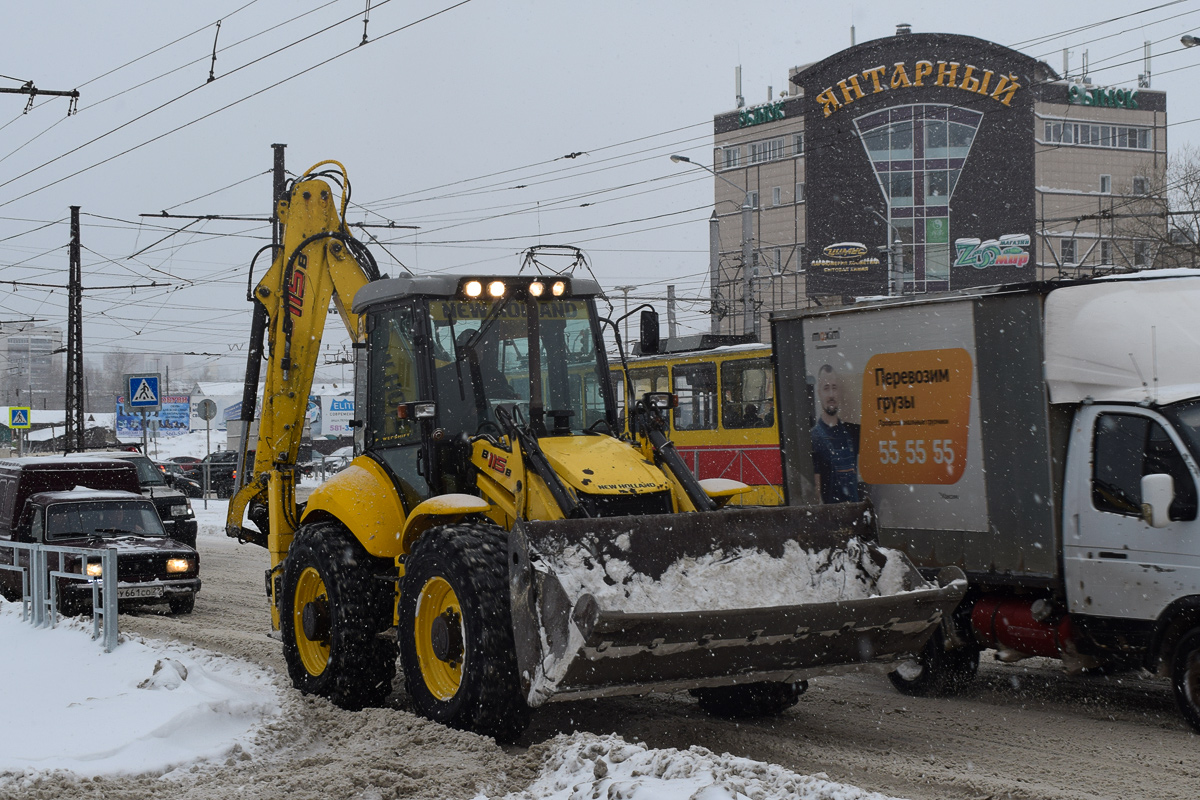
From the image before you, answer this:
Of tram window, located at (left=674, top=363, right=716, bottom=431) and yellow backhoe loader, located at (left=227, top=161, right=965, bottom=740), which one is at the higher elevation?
tram window, located at (left=674, top=363, right=716, bottom=431)

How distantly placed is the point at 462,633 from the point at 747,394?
1321 centimetres

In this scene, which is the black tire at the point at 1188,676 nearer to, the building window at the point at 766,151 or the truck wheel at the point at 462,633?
the truck wheel at the point at 462,633

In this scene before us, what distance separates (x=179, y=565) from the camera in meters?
14.5

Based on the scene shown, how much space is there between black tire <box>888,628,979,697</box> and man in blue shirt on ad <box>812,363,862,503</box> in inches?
55.6

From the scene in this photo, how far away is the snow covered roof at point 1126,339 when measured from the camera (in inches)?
316

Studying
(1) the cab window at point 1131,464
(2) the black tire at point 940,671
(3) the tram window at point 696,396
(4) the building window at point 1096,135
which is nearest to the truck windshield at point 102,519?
(3) the tram window at point 696,396

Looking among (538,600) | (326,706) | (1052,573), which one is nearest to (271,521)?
(326,706)

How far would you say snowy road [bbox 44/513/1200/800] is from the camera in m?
6.27

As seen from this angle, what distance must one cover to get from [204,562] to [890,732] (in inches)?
658

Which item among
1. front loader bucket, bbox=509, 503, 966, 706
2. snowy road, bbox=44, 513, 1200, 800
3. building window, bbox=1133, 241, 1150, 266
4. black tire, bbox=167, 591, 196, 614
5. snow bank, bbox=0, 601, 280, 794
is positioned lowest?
black tire, bbox=167, 591, 196, 614

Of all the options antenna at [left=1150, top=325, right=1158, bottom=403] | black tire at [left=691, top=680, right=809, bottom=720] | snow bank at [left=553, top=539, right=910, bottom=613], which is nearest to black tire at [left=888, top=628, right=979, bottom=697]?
black tire at [left=691, top=680, right=809, bottom=720]

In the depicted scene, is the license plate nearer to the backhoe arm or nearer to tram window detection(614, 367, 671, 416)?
the backhoe arm

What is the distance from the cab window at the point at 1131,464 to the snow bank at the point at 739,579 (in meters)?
1.90

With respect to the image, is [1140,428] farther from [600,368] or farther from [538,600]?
[538,600]
